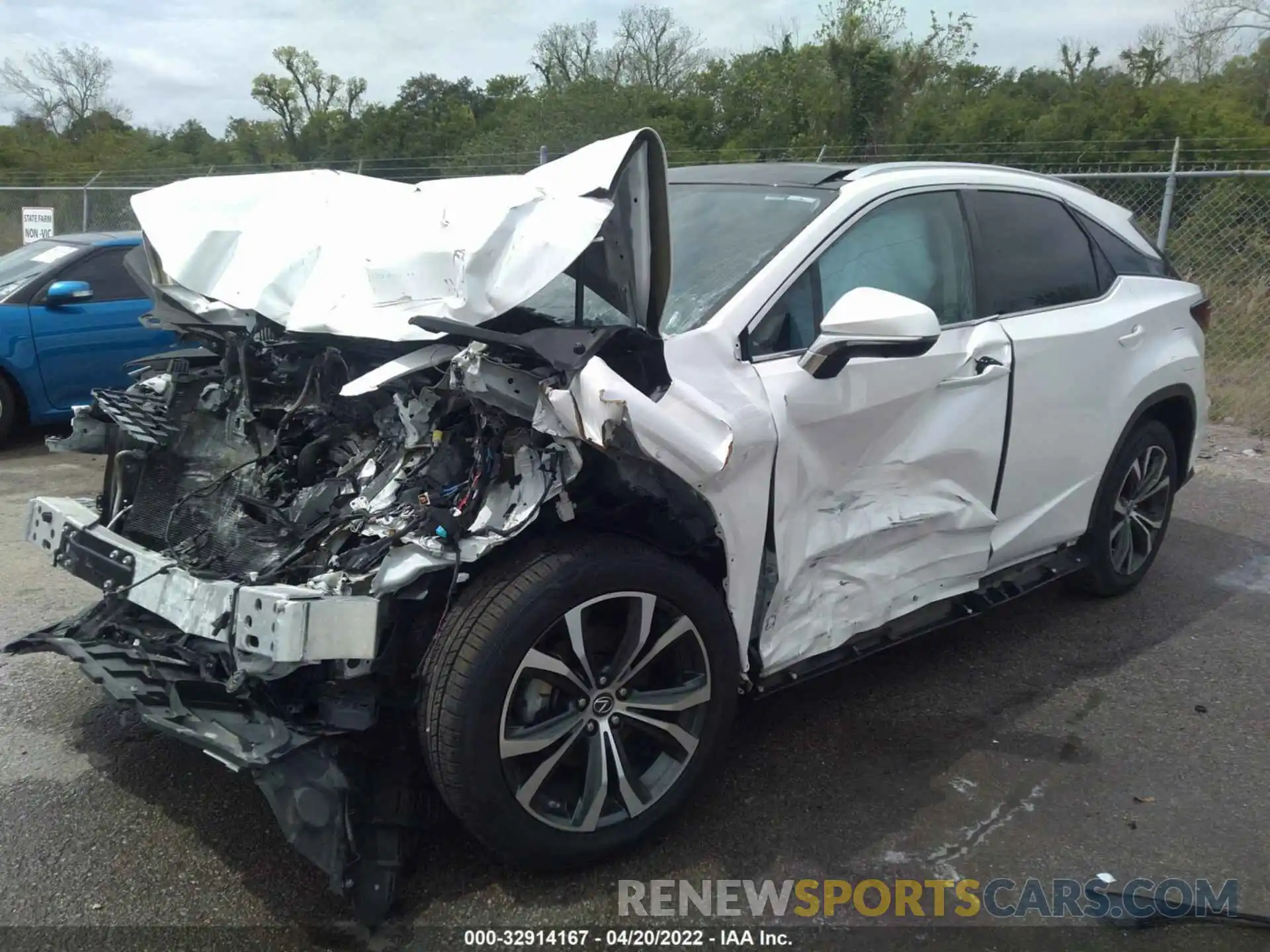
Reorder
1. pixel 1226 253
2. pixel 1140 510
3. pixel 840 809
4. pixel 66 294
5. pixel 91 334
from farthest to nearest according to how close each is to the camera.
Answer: pixel 1226 253
pixel 91 334
pixel 66 294
pixel 1140 510
pixel 840 809

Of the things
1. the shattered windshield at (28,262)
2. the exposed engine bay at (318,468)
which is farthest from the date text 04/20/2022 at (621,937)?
the shattered windshield at (28,262)

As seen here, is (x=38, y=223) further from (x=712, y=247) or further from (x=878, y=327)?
(x=878, y=327)

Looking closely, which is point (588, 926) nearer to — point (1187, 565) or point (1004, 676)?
point (1004, 676)

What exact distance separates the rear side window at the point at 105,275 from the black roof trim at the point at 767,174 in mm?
5201

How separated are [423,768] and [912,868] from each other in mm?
1398

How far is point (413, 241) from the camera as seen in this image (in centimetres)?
303

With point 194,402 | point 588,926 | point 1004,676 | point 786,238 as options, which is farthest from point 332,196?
point 1004,676

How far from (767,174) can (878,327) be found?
1.25 metres

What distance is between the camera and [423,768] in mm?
2857

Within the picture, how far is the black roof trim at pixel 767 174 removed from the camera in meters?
3.60

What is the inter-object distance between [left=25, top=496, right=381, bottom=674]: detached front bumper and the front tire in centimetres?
24

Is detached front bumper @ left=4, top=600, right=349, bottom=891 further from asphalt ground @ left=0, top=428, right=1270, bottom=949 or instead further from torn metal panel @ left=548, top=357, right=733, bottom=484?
torn metal panel @ left=548, top=357, right=733, bottom=484

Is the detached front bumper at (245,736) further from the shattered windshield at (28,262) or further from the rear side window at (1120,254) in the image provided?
the shattered windshield at (28,262)

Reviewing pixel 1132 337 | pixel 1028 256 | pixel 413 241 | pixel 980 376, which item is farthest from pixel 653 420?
pixel 1132 337
